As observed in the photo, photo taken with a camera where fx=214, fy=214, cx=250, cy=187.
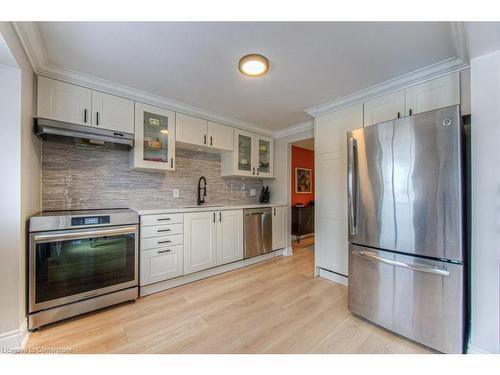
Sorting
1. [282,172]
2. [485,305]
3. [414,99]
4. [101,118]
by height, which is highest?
[414,99]

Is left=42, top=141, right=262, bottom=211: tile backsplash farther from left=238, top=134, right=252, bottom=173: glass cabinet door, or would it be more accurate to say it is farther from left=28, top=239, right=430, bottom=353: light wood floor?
left=28, top=239, right=430, bottom=353: light wood floor

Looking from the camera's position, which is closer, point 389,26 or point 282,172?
point 389,26

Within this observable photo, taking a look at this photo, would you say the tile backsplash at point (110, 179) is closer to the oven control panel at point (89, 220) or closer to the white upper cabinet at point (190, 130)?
the white upper cabinet at point (190, 130)

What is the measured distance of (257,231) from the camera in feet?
10.9

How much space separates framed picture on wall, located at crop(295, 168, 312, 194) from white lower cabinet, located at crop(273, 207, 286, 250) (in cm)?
161

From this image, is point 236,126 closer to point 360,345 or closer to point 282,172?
point 282,172

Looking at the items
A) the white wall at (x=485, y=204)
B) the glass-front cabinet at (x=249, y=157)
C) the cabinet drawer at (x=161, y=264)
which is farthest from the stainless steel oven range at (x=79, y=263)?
the white wall at (x=485, y=204)

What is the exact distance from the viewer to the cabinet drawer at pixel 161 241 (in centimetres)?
224

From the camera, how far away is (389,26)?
1441 millimetres

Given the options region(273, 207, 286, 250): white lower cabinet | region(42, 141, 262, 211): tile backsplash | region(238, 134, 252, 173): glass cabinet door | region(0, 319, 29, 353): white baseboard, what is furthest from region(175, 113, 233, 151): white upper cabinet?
region(0, 319, 29, 353): white baseboard
